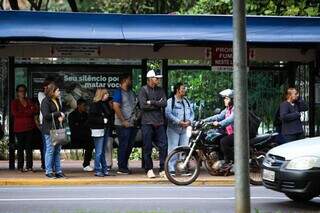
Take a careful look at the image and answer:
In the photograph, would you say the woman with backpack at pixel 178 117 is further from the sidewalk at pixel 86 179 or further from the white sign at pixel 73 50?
the white sign at pixel 73 50

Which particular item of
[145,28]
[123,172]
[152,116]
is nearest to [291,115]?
[152,116]

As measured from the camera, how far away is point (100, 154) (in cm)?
1417

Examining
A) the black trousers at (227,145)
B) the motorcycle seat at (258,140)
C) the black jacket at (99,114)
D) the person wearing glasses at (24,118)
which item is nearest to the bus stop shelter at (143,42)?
the person wearing glasses at (24,118)

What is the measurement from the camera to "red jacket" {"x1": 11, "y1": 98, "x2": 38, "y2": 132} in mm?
14438

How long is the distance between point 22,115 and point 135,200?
15.2ft

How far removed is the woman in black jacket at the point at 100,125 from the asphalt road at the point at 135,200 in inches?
50.9

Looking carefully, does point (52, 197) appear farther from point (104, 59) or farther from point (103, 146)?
point (104, 59)

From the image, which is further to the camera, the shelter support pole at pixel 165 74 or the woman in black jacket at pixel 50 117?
the shelter support pole at pixel 165 74

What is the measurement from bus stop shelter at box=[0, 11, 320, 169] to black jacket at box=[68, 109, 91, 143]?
2.70 ft

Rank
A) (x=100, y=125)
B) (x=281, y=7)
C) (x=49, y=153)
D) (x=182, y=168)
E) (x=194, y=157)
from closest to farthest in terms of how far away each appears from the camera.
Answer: (x=182, y=168), (x=194, y=157), (x=49, y=153), (x=100, y=125), (x=281, y=7)

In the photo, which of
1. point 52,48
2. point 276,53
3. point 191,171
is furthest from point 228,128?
point 52,48

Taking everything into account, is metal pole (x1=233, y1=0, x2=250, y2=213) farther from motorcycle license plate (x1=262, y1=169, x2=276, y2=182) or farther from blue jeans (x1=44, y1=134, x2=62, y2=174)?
blue jeans (x1=44, y1=134, x2=62, y2=174)

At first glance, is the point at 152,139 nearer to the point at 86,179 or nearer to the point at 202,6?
the point at 86,179

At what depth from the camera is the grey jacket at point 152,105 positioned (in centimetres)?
1391
